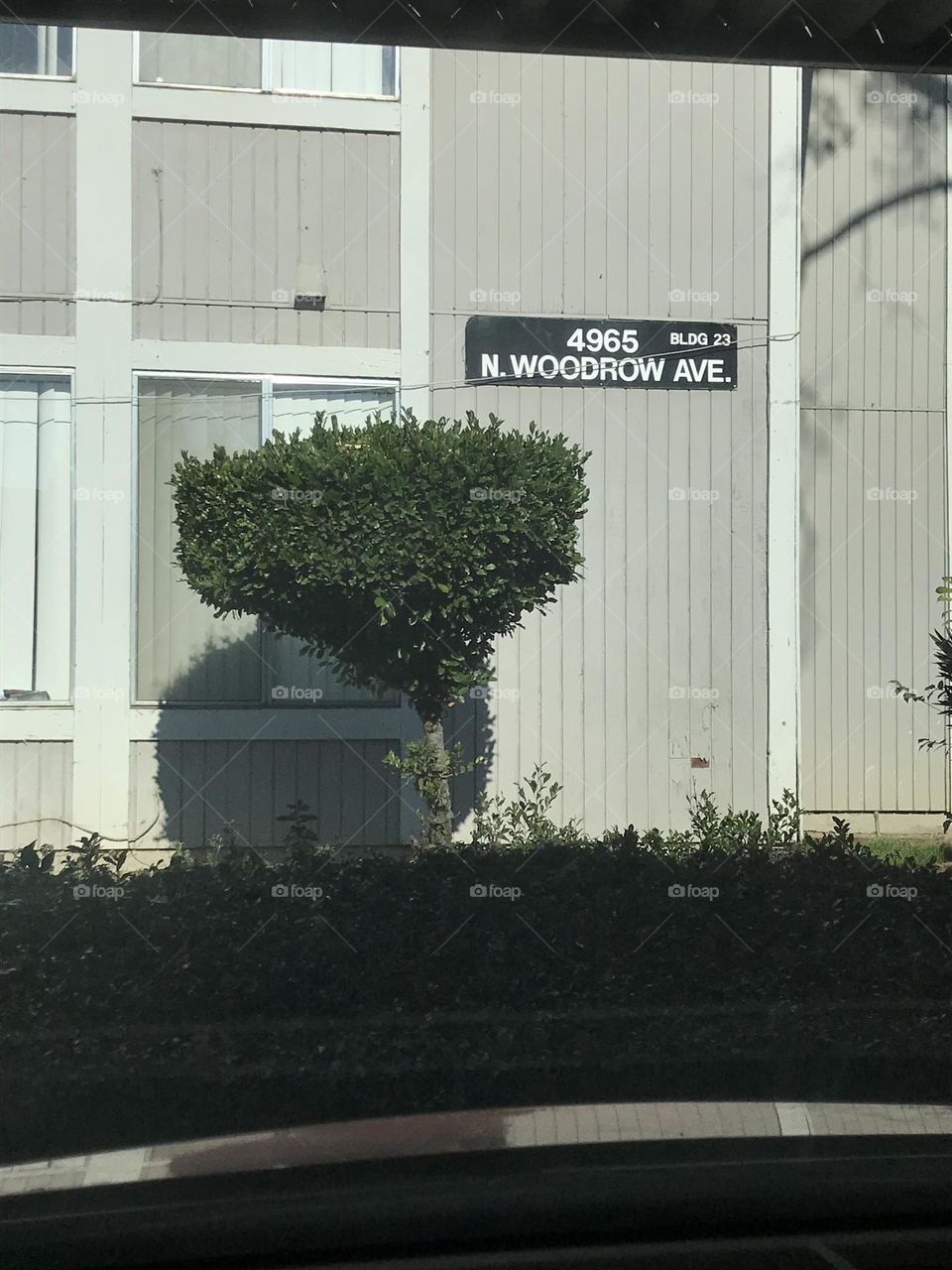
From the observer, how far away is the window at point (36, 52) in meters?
9.09

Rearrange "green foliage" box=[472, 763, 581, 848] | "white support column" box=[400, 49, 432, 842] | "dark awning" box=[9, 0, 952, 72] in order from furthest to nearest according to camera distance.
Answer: "white support column" box=[400, 49, 432, 842] < "green foliage" box=[472, 763, 581, 848] < "dark awning" box=[9, 0, 952, 72]

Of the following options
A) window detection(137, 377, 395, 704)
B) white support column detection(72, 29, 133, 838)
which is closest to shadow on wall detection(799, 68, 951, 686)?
window detection(137, 377, 395, 704)

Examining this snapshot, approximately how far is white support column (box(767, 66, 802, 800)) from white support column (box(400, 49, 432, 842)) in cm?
254

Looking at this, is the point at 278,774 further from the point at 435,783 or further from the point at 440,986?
the point at 440,986

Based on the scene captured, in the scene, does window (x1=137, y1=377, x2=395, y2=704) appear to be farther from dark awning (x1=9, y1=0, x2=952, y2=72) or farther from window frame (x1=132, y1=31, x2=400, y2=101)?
dark awning (x1=9, y1=0, x2=952, y2=72)

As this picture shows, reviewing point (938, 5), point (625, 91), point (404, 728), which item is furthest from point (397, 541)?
point (625, 91)

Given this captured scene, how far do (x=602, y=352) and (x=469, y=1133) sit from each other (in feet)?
25.9

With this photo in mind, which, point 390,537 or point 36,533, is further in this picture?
point 36,533

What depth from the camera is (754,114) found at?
32.1 ft

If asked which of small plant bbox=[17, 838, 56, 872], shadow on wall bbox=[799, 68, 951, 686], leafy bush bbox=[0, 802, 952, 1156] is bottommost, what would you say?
leafy bush bbox=[0, 802, 952, 1156]

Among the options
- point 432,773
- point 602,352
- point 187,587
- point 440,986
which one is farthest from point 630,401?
point 440,986

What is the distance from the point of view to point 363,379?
9359 mm

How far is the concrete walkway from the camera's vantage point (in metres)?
2.16

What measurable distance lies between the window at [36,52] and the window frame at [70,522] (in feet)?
0.50
